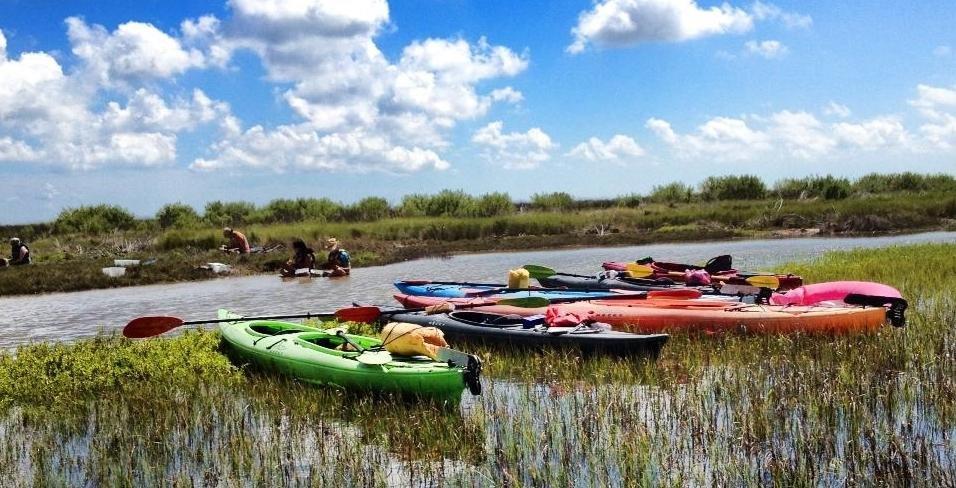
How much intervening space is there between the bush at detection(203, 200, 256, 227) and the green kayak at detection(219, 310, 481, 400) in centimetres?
3212

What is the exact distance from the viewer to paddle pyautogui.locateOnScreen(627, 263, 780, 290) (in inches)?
538

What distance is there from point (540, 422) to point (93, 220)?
3660 centimetres

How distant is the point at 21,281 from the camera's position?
2120 cm

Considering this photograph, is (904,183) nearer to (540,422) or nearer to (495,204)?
(495,204)

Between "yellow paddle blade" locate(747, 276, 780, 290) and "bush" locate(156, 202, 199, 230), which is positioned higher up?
"bush" locate(156, 202, 199, 230)

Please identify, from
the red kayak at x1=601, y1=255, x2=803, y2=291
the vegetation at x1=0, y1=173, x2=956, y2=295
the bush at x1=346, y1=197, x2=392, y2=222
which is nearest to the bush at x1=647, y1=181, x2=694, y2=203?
the vegetation at x1=0, y1=173, x2=956, y2=295

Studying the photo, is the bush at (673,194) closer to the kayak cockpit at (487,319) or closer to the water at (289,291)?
the water at (289,291)

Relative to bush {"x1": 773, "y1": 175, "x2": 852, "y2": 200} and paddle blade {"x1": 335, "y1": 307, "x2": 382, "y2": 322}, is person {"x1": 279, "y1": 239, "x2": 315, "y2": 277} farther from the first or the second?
bush {"x1": 773, "y1": 175, "x2": 852, "y2": 200}

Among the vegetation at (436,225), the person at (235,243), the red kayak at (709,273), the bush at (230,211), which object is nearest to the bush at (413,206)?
the vegetation at (436,225)

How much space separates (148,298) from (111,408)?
38.2 feet

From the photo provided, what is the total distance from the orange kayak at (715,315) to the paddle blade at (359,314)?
2102mm

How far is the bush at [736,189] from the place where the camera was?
52.1 meters

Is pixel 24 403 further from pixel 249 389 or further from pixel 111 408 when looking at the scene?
pixel 249 389

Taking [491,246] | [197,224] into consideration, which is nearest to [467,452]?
[491,246]
